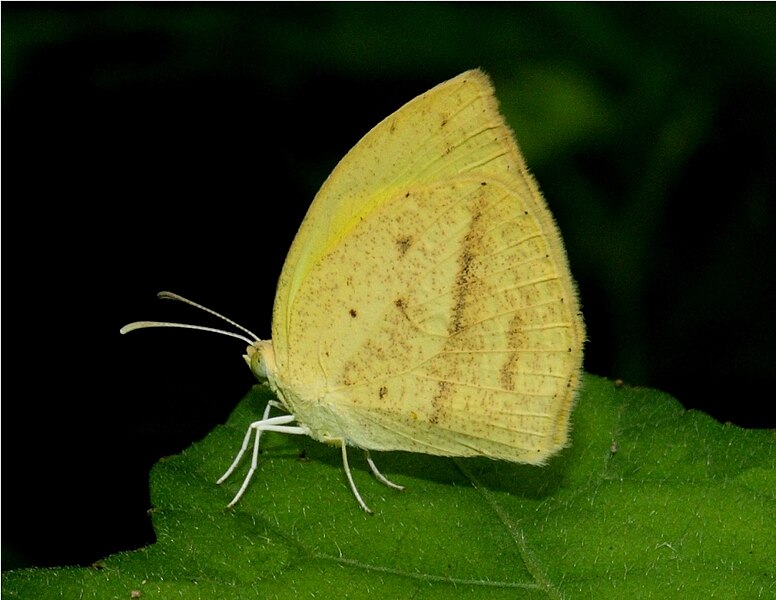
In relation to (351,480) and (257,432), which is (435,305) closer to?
(351,480)

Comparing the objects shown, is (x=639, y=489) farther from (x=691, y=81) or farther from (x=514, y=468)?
(x=691, y=81)

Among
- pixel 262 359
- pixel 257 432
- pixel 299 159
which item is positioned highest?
pixel 299 159

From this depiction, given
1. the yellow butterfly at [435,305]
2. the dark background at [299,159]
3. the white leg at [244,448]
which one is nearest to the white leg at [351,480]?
the yellow butterfly at [435,305]

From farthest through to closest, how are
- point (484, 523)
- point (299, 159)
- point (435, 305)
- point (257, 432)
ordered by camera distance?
point (299, 159), point (257, 432), point (435, 305), point (484, 523)

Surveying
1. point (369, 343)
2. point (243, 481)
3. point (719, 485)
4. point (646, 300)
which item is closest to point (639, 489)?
point (719, 485)

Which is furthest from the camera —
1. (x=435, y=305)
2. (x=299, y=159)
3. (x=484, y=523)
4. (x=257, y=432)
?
(x=299, y=159)

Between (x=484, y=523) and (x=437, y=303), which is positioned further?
(x=437, y=303)

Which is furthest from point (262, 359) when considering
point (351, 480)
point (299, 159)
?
point (299, 159)
